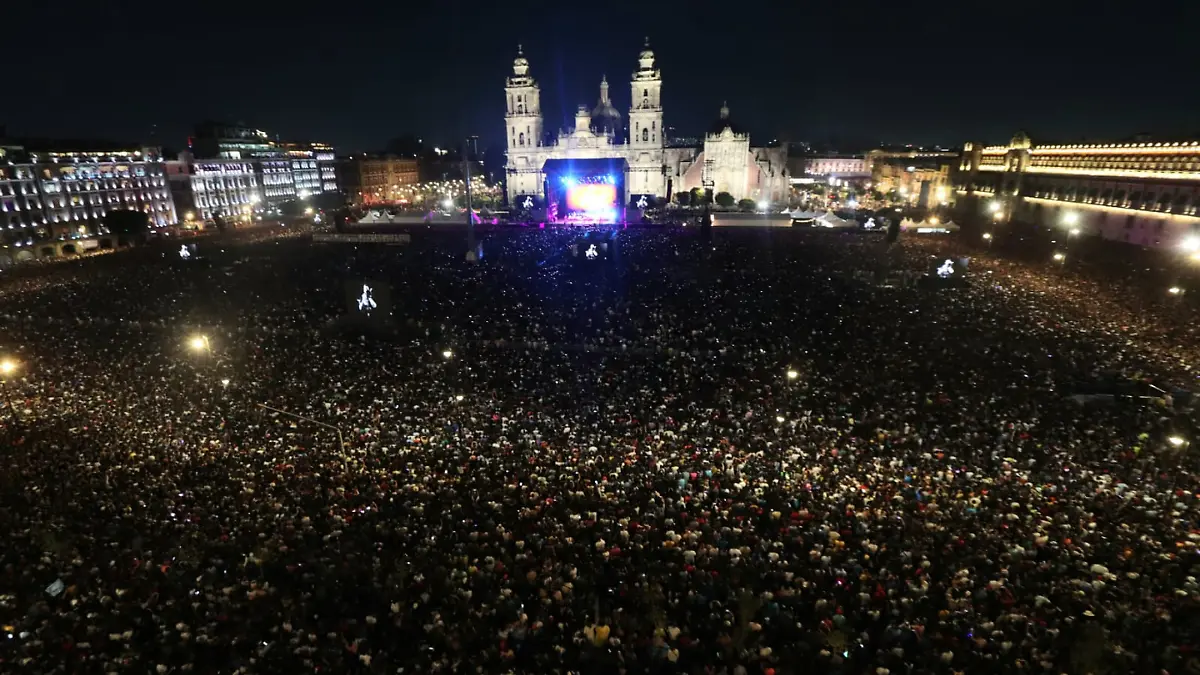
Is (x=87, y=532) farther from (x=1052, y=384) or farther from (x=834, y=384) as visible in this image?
(x=1052, y=384)

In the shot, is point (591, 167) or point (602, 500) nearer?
point (602, 500)

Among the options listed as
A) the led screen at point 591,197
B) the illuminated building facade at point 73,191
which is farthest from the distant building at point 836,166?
the illuminated building facade at point 73,191

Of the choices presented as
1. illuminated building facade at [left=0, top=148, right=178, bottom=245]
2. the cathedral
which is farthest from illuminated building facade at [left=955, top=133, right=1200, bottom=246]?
illuminated building facade at [left=0, top=148, right=178, bottom=245]

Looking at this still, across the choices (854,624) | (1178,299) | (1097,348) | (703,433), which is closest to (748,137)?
Answer: (1178,299)

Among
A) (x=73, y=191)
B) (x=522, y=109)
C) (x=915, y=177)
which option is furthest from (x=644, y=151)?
(x=73, y=191)

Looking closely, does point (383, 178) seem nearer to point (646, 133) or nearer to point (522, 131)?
point (522, 131)

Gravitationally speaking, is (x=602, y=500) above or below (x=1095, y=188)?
below

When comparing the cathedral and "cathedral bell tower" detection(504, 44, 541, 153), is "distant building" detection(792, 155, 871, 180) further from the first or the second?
"cathedral bell tower" detection(504, 44, 541, 153)

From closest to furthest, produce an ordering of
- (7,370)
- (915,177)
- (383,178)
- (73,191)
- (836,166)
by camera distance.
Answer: (7,370) < (73,191) < (915,177) < (383,178) < (836,166)
